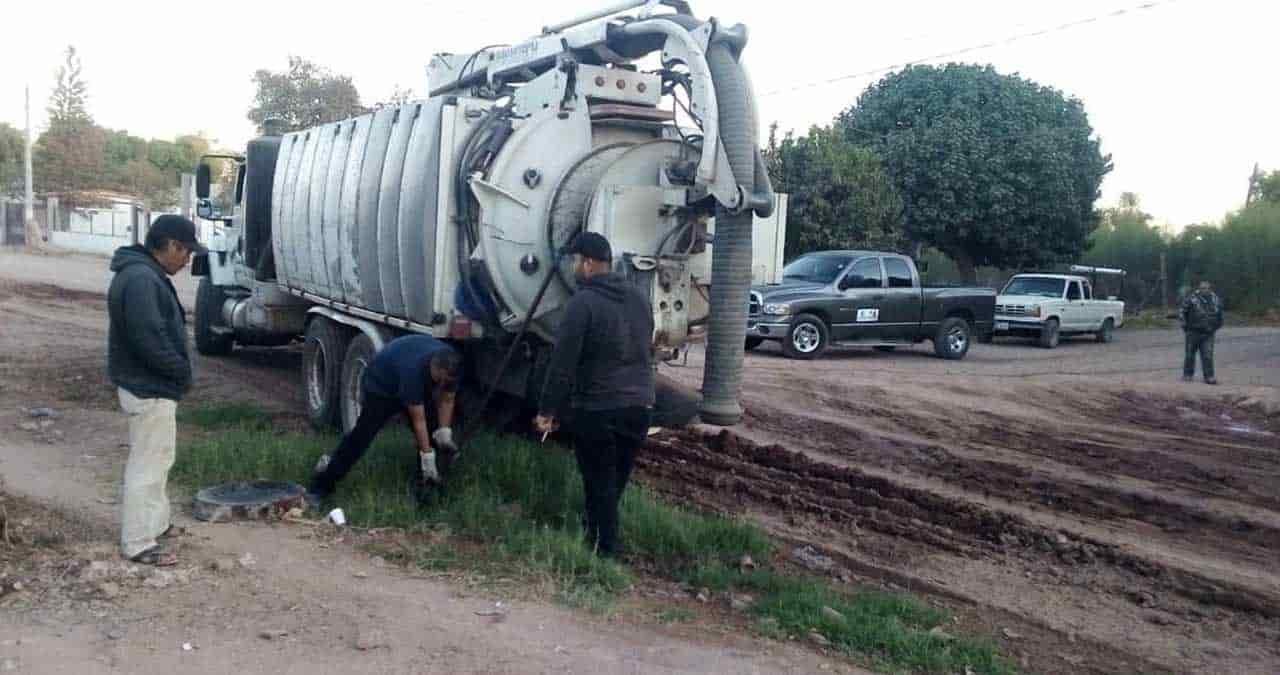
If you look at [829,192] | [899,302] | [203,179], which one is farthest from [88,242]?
[899,302]

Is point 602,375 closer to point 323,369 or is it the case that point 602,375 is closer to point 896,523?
point 896,523

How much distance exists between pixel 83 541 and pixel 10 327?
40.5 feet

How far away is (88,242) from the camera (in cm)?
4459

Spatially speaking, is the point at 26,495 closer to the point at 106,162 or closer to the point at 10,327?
the point at 10,327

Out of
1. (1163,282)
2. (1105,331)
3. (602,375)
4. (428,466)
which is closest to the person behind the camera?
(602,375)

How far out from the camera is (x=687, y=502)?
25.5 ft

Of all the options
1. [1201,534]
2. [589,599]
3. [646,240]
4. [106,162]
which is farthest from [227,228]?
[106,162]

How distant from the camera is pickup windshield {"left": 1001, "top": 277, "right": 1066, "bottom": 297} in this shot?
25828mm

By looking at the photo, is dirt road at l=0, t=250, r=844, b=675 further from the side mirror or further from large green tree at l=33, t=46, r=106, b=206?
large green tree at l=33, t=46, r=106, b=206

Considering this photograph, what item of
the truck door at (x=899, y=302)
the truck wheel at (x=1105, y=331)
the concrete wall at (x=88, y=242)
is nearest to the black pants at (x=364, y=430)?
the truck door at (x=899, y=302)

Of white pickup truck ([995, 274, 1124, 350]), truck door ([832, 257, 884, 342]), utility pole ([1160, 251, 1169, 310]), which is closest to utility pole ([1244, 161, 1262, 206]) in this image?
utility pole ([1160, 251, 1169, 310])

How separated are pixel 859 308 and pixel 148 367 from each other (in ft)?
46.8

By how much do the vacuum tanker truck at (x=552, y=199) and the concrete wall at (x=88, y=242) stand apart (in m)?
37.2

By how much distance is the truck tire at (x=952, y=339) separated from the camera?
1980 centimetres
